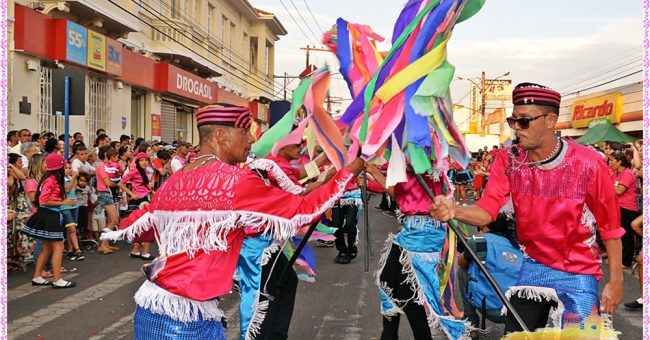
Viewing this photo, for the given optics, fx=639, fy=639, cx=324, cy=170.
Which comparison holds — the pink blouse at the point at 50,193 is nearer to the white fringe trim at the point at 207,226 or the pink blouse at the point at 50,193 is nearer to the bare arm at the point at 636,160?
the white fringe trim at the point at 207,226

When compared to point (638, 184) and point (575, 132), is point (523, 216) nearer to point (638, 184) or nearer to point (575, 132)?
point (638, 184)

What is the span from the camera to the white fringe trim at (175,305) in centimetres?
287

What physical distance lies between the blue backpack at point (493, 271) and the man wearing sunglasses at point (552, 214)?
9.2 inches

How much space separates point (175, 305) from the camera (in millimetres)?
2885

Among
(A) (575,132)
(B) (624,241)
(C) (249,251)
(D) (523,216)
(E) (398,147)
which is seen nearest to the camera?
(D) (523,216)

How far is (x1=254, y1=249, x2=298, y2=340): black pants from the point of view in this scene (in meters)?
4.42

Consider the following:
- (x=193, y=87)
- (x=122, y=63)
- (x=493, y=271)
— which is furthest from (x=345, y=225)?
(x=193, y=87)

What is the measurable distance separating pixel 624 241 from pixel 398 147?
6.48m

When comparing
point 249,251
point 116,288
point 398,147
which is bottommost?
point 116,288

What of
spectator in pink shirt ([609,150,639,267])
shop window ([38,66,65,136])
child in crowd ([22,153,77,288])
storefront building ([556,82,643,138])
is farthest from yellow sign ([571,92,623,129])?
child in crowd ([22,153,77,288])

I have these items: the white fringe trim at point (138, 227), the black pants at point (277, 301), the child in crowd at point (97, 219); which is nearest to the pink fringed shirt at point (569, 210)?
the black pants at point (277, 301)

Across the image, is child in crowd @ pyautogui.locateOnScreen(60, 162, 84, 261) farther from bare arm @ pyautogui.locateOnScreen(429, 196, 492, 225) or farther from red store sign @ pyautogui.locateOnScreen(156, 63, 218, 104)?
red store sign @ pyautogui.locateOnScreen(156, 63, 218, 104)

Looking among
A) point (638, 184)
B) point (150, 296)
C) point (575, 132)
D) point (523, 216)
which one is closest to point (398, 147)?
point (523, 216)

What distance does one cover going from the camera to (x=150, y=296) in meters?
2.94
